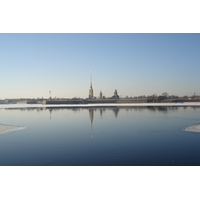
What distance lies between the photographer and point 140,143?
8.58m

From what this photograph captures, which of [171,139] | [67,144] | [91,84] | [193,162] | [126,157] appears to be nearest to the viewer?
[193,162]

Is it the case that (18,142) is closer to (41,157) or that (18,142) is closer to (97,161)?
(41,157)

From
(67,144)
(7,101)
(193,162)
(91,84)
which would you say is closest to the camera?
(193,162)

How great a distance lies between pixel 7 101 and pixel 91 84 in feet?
114

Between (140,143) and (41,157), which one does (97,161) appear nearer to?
(41,157)

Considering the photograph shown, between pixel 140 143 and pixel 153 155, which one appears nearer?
pixel 153 155

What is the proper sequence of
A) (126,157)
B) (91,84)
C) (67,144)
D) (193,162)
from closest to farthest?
(193,162)
(126,157)
(67,144)
(91,84)

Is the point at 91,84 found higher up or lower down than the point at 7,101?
higher up

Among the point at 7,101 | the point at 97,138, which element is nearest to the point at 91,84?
the point at 7,101

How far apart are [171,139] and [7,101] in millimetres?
95029

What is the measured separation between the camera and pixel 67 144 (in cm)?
851
